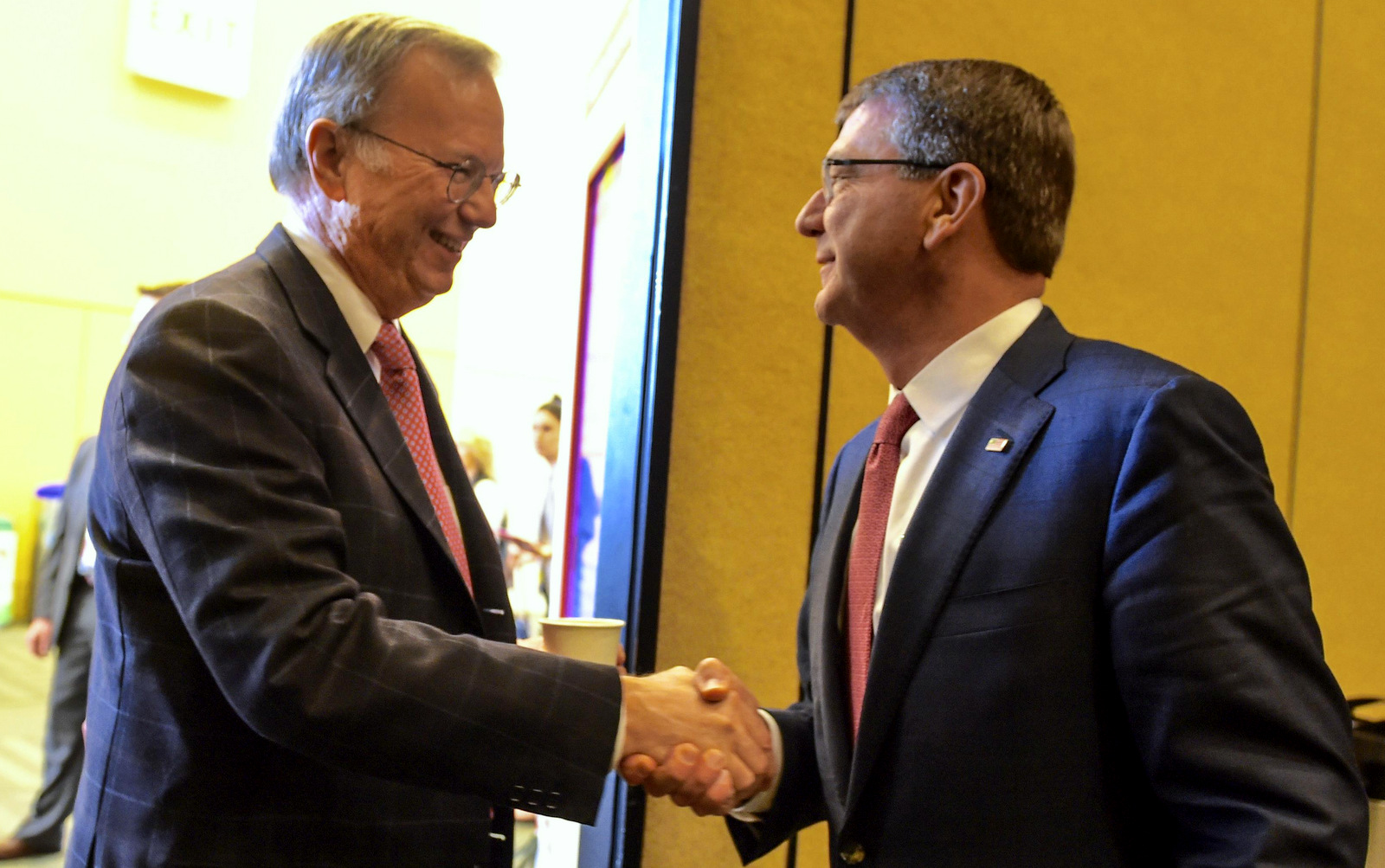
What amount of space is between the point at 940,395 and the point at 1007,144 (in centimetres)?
38

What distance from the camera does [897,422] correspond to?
1588 millimetres

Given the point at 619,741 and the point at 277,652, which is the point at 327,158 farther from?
the point at 619,741

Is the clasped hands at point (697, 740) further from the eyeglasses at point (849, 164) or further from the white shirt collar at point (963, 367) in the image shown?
the eyeglasses at point (849, 164)

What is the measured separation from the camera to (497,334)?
239 inches

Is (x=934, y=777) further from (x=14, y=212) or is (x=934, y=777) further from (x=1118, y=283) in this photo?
(x=14, y=212)

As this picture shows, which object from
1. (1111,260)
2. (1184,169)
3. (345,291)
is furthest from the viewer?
(1184,169)

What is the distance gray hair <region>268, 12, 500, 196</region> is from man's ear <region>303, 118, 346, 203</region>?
18 millimetres

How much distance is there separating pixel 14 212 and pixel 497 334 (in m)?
2.56

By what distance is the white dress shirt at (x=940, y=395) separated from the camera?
1505mm

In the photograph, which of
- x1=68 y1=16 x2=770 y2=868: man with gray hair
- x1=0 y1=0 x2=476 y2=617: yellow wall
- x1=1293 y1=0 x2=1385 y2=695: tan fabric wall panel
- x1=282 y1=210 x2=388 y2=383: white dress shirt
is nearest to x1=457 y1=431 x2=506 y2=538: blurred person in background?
x1=0 y1=0 x2=476 y2=617: yellow wall

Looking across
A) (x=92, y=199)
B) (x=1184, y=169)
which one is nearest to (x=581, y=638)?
(x=1184, y=169)

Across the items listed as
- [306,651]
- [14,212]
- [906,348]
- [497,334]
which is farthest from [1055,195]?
[14,212]

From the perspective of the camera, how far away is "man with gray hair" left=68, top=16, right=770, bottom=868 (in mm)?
1168

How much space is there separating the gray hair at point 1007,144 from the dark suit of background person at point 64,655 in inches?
135
